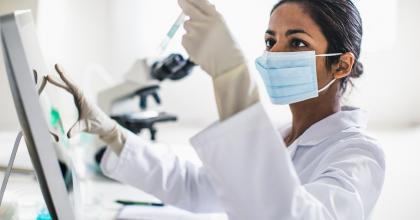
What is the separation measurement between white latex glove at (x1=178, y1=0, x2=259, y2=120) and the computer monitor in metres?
0.26

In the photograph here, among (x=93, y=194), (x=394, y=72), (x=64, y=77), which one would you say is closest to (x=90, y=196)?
(x=93, y=194)

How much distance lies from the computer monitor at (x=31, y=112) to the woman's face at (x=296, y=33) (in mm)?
566

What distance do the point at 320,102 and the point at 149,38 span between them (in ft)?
4.79

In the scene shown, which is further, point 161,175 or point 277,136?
point 161,175

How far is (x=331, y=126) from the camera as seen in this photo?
101 centimetres

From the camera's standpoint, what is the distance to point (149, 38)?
234 cm

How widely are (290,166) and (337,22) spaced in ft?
1.52

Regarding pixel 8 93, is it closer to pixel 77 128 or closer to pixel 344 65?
pixel 77 128

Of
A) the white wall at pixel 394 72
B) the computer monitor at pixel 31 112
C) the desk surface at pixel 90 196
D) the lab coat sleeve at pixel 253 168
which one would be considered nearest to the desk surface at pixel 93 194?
the desk surface at pixel 90 196

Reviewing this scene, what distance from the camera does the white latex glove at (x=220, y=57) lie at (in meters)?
0.65

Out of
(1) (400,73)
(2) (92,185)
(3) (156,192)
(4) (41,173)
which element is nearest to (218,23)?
(4) (41,173)

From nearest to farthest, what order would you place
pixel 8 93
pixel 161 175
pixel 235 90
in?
pixel 235 90 < pixel 8 93 < pixel 161 175

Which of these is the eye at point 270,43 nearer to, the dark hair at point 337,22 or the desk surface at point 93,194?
the dark hair at point 337,22

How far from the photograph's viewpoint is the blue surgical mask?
3.12 feet
